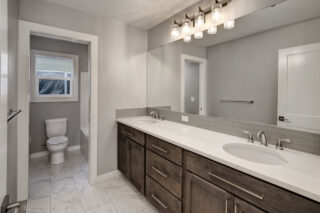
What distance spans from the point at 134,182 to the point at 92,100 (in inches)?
48.2

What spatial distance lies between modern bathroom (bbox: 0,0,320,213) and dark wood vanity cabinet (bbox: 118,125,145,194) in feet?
0.08

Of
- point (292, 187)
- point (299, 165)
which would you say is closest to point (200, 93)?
point (299, 165)

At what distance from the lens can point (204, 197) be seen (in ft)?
3.75

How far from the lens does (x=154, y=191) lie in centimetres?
165

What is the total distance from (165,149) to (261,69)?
1.14m

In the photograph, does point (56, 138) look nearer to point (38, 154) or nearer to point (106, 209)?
point (38, 154)

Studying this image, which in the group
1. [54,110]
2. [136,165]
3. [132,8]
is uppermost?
[132,8]

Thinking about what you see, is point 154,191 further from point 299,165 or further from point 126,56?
point 126,56

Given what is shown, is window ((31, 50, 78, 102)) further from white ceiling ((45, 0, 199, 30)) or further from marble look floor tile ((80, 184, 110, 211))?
marble look floor tile ((80, 184, 110, 211))

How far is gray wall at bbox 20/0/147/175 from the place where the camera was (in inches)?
84.3

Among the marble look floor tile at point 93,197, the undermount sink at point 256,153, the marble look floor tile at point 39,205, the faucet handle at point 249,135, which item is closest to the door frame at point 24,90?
the marble look floor tile at point 39,205

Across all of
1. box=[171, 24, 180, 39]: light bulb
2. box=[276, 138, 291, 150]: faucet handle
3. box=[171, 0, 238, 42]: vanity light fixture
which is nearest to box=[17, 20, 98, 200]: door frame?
box=[171, 24, 180, 39]: light bulb

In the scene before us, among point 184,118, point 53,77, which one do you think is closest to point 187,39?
point 184,118

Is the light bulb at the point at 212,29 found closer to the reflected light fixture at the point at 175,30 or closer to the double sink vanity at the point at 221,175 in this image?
the reflected light fixture at the point at 175,30
